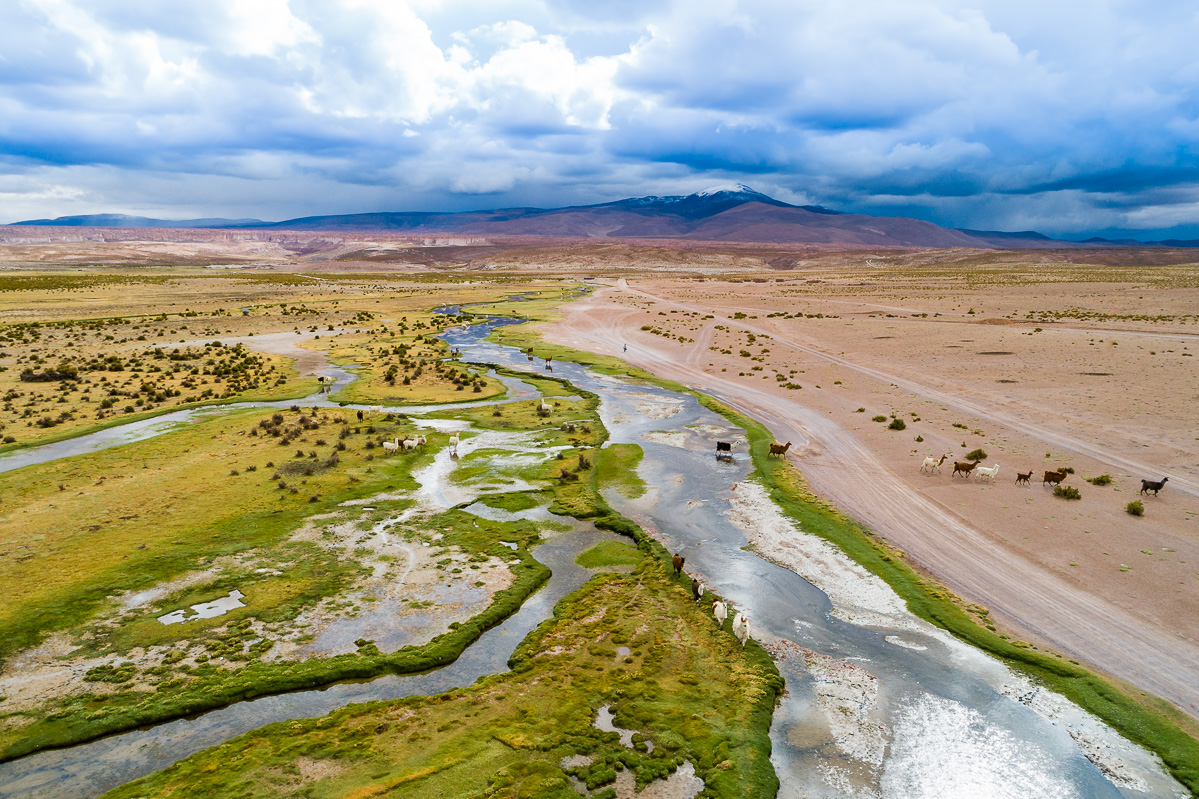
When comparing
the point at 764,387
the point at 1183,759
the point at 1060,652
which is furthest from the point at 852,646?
the point at 764,387

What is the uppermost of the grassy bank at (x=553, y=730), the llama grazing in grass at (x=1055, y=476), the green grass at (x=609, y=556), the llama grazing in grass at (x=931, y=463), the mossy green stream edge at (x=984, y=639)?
the llama grazing in grass at (x=1055, y=476)

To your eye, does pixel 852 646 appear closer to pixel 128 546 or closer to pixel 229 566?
pixel 229 566

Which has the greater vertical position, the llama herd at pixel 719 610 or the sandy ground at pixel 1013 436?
the sandy ground at pixel 1013 436

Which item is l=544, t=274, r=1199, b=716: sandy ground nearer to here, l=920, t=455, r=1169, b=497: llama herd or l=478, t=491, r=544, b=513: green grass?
l=920, t=455, r=1169, b=497: llama herd

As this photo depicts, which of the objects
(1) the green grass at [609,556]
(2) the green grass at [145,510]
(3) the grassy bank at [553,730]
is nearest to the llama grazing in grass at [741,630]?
(3) the grassy bank at [553,730]

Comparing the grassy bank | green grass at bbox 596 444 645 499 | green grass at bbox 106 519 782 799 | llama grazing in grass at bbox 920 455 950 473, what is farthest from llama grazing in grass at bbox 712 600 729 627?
llama grazing in grass at bbox 920 455 950 473

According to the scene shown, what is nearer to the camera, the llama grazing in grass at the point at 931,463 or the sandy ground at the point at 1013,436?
the sandy ground at the point at 1013,436

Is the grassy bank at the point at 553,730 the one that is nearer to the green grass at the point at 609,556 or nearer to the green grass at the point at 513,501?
the green grass at the point at 609,556
